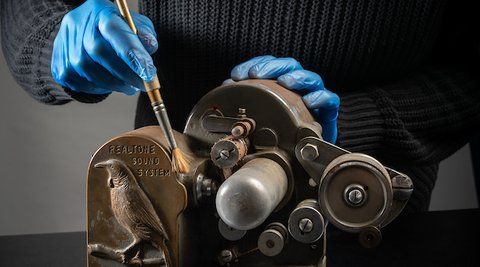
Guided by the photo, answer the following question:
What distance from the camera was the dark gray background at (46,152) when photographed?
1.66 meters

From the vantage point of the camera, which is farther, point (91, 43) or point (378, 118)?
point (378, 118)

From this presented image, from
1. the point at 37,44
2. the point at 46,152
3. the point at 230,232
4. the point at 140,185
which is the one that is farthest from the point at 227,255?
the point at 46,152

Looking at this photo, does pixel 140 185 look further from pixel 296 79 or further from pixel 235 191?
pixel 296 79

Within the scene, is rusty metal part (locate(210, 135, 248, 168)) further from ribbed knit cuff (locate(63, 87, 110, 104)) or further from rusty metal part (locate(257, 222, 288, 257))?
ribbed knit cuff (locate(63, 87, 110, 104))

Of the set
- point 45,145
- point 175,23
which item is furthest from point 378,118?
point 45,145

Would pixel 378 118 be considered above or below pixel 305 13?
below

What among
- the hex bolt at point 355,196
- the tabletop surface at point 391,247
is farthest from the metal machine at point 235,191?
the tabletop surface at point 391,247

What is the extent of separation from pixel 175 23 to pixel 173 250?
17.5 inches

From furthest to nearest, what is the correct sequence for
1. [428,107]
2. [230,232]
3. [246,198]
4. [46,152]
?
1. [46,152]
2. [428,107]
3. [230,232]
4. [246,198]

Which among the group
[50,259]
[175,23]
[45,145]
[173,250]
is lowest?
[45,145]

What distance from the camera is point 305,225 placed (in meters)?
0.69

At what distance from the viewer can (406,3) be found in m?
1.04

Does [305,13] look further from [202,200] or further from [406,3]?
[202,200]

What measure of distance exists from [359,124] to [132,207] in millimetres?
481
